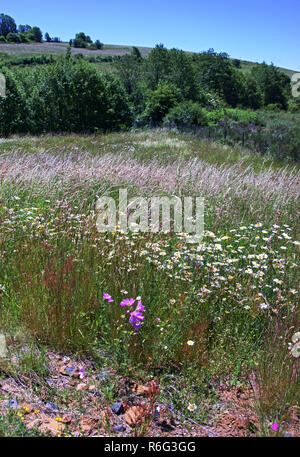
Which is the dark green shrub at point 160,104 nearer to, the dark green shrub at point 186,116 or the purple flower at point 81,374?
the dark green shrub at point 186,116

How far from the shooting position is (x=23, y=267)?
300cm

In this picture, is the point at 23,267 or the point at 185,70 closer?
the point at 23,267

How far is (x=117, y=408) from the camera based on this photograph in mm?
1951

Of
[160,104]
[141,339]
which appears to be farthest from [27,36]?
[141,339]

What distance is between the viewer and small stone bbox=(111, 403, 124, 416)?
6.40 ft

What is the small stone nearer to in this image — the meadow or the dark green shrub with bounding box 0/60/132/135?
the meadow

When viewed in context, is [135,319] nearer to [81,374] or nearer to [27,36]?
[81,374]

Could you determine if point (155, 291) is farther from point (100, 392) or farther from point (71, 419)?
point (71, 419)

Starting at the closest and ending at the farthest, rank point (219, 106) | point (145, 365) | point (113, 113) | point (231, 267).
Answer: point (145, 365) < point (231, 267) < point (113, 113) < point (219, 106)

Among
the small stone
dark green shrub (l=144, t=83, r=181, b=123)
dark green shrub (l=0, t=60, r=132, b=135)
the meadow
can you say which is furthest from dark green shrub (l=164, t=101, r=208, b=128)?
the small stone

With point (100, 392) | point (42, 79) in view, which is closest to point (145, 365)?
point (100, 392)

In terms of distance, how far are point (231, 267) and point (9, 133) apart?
73.5 feet

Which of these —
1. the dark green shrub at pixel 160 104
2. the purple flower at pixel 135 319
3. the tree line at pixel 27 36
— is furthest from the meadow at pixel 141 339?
the tree line at pixel 27 36

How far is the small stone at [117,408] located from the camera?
1.95m
